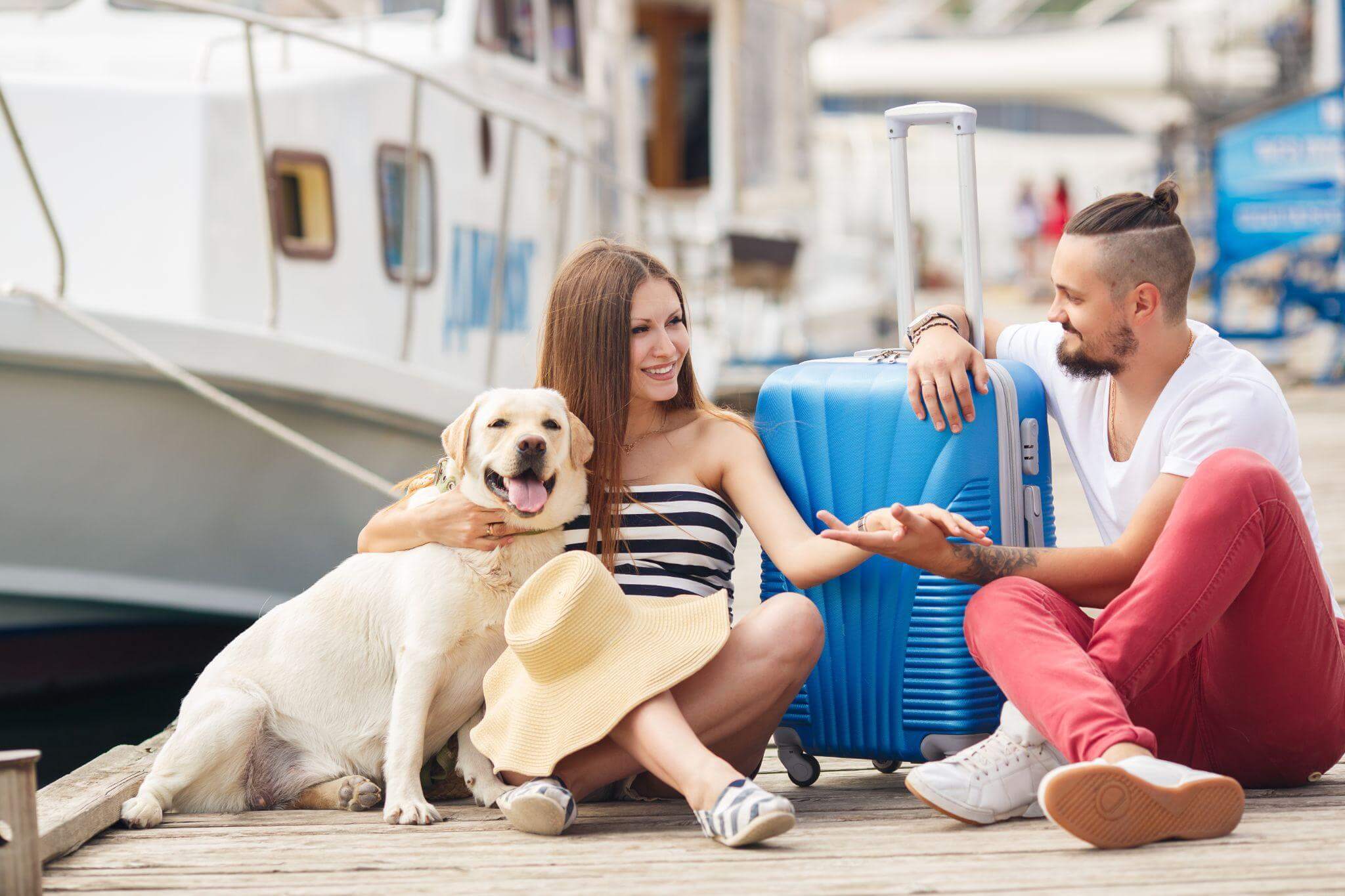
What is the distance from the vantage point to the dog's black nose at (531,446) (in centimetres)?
250

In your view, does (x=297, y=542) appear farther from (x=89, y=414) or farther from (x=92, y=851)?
(x=92, y=851)

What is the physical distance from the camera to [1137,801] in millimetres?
1952

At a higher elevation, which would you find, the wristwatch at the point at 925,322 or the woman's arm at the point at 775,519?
the wristwatch at the point at 925,322

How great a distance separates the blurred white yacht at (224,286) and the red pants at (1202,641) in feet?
6.23

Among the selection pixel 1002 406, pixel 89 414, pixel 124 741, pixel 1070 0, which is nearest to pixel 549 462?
pixel 1002 406

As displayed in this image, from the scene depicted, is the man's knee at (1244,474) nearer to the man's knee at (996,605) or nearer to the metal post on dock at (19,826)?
the man's knee at (996,605)

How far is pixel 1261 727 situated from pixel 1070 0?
35.9 metres

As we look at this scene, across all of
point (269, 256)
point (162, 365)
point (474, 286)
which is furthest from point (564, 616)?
Result: point (474, 286)

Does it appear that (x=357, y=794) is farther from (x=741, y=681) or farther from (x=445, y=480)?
(x=741, y=681)

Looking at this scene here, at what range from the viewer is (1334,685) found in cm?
225

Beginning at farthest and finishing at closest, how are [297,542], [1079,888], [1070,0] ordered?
[1070,0] < [297,542] < [1079,888]

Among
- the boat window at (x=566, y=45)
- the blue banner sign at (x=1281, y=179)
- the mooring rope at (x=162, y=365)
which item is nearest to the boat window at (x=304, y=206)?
the mooring rope at (x=162, y=365)

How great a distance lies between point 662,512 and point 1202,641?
3.22ft

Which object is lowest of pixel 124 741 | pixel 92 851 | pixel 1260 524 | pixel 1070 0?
pixel 124 741
